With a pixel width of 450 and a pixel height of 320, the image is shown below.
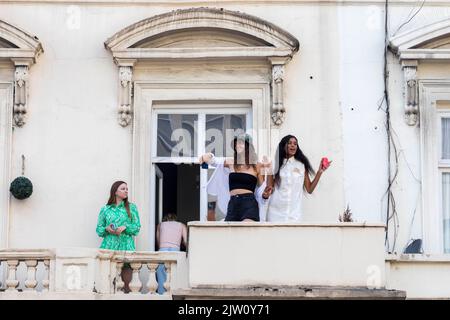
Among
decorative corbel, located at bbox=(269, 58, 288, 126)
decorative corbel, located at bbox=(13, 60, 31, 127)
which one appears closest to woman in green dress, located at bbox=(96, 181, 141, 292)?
decorative corbel, located at bbox=(13, 60, 31, 127)

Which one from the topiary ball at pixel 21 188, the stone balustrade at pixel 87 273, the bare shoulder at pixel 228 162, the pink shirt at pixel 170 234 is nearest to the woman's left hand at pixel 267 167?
the bare shoulder at pixel 228 162

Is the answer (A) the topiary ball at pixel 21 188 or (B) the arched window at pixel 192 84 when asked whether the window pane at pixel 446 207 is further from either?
(A) the topiary ball at pixel 21 188

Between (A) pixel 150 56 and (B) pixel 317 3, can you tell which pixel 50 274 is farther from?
(B) pixel 317 3

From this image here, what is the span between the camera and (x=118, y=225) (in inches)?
704

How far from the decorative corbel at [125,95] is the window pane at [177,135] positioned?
0.53 meters

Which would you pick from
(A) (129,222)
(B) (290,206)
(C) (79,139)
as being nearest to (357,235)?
(B) (290,206)

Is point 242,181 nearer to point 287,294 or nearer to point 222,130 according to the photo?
point 287,294

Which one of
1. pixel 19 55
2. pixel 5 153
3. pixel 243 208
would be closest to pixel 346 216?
pixel 243 208

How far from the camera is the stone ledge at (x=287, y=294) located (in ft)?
53.8

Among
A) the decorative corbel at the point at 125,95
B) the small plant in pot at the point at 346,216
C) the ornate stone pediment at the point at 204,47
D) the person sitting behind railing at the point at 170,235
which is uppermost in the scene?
Result: the ornate stone pediment at the point at 204,47

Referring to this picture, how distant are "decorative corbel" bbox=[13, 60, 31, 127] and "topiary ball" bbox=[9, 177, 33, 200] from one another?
77 cm

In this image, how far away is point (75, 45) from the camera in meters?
19.2

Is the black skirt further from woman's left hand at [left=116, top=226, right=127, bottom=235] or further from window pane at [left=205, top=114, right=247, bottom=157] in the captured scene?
window pane at [left=205, top=114, right=247, bottom=157]

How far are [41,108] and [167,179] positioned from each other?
Answer: 187cm
